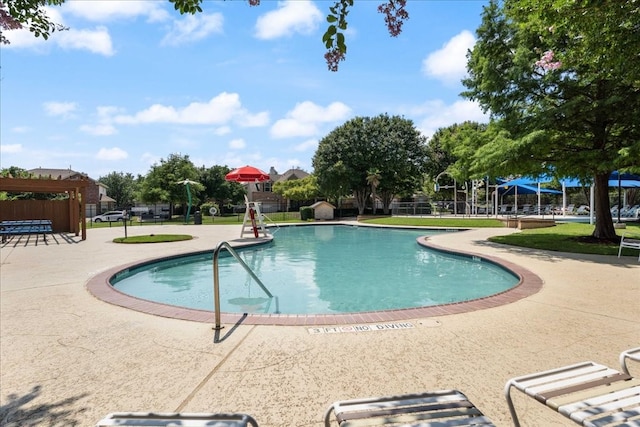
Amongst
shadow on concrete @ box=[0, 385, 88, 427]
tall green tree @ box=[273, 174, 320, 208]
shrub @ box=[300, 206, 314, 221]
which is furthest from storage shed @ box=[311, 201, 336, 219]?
shadow on concrete @ box=[0, 385, 88, 427]

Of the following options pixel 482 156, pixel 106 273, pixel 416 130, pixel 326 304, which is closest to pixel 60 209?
pixel 106 273

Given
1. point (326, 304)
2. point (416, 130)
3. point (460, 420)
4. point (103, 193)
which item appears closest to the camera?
point (460, 420)

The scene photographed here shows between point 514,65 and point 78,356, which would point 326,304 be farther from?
point 514,65

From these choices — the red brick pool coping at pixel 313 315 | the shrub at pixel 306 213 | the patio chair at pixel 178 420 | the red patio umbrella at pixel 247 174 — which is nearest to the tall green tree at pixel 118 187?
the shrub at pixel 306 213

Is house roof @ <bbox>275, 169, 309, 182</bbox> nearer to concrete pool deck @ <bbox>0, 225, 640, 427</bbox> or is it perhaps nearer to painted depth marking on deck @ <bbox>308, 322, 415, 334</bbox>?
concrete pool deck @ <bbox>0, 225, 640, 427</bbox>

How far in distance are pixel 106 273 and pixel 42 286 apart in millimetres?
1246

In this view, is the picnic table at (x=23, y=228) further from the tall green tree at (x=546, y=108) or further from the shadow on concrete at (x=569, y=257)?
the shadow on concrete at (x=569, y=257)

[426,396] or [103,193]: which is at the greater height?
[103,193]

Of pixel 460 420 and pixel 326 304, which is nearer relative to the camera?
pixel 460 420

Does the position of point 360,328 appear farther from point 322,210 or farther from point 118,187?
point 118,187

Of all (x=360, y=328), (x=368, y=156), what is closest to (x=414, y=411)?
(x=360, y=328)

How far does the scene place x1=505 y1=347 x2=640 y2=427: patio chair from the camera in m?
1.97

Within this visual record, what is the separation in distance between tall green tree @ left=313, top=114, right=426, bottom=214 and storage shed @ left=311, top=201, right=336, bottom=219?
6.38ft

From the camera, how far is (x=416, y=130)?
129 feet
